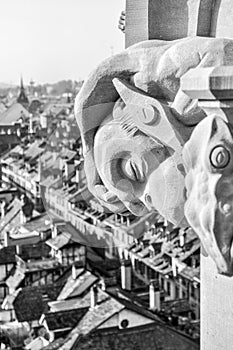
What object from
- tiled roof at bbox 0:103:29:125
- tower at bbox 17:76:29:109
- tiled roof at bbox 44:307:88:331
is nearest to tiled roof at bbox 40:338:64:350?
tiled roof at bbox 44:307:88:331

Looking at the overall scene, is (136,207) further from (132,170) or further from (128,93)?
(128,93)

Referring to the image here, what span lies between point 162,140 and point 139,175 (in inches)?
6.5

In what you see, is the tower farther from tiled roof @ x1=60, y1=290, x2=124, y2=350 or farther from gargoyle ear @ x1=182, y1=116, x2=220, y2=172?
gargoyle ear @ x1=182, y1=116, x2=220, y2=172

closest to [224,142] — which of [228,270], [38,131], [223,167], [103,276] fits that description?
[223,167]

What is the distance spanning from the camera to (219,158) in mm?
1188

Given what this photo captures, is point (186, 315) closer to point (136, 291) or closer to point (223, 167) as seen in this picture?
point (136, 291)

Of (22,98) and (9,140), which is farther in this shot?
(22,98)

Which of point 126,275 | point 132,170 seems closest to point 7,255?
point 126,275

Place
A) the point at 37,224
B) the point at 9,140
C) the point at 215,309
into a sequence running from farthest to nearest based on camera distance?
1. the point at 9,140
2. the point at 37,224
3. the point at 215,309

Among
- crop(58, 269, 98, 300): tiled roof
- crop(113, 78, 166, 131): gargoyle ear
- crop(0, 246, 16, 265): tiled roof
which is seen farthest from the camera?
crop(0, 246, 16, 265): tiled roof

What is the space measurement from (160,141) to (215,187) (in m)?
0.30

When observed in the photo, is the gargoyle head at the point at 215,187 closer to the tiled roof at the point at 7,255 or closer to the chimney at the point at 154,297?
the chimney at the point at 154,297

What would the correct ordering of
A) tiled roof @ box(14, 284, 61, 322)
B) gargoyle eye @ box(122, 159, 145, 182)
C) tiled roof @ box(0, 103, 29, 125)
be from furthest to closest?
1. tiled roof @ box(0, 103, 29, 125)
2. tiled roof @ box(14, 284, 61, 322)
3. gargoyle eye @ box(122, 159, 145, 182)

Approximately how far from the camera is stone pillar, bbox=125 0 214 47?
165 centimetres
